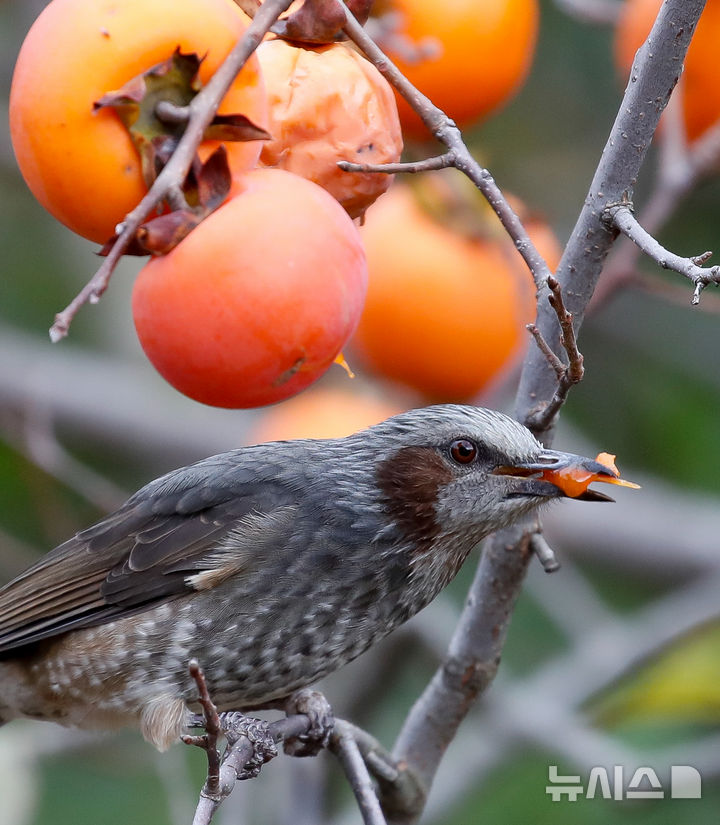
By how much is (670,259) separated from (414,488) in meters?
1.12

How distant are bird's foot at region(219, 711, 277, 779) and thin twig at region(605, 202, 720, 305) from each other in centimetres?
112

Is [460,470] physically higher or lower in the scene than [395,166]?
lower

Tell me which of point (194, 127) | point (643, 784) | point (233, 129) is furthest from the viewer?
point (643, 784)

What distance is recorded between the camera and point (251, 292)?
1.70 metres

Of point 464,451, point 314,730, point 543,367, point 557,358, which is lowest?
point 314,730

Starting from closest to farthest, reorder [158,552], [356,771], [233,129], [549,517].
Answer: [233,129] → [356,771] → [158,552] → [549,517]

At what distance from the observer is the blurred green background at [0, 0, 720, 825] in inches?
151

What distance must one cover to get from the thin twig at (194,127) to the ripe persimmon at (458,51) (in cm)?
74

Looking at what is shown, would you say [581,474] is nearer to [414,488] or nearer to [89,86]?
[414,488]

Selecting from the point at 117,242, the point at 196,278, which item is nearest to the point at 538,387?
the point at 196,278

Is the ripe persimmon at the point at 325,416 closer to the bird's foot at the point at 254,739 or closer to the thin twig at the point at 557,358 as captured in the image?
the bird's foot at the point at 254,739

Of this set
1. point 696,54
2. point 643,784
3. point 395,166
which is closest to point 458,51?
point 696,54

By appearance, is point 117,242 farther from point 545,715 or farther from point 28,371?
point 28,371

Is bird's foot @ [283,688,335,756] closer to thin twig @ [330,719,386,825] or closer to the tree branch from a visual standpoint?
thin twig @ [330,719,386,825]
